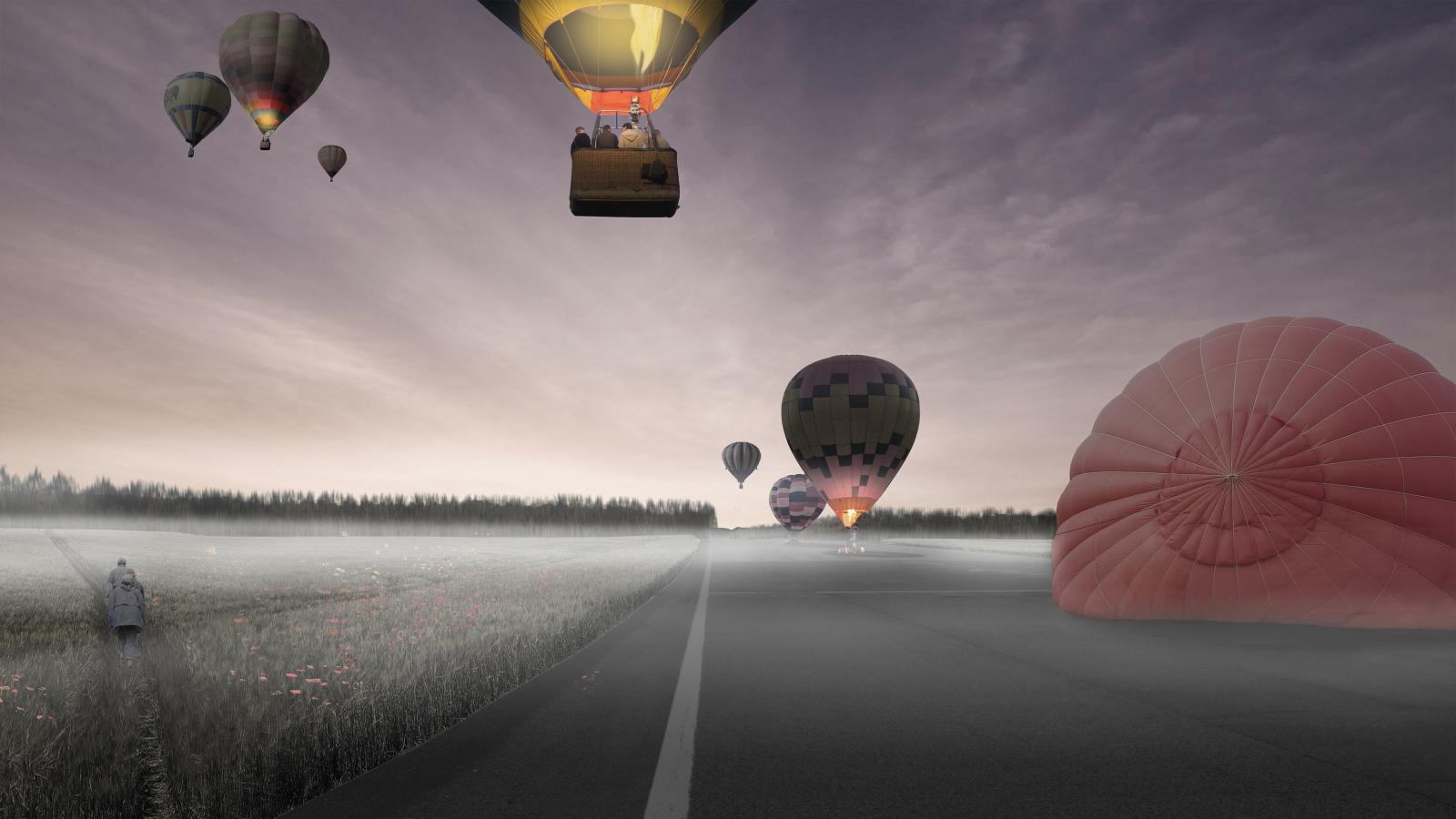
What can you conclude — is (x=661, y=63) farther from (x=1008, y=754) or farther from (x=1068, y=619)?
(x=1008, y=754)

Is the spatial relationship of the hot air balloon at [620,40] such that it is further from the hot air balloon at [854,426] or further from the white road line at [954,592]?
the hot air balloon at [854,426]

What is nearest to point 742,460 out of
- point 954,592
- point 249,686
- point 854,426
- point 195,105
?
point 854,426

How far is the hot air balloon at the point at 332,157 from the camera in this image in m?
37.7

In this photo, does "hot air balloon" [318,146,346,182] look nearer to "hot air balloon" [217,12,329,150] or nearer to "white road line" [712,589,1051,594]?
"hot air balloon" [217,12,329,150]

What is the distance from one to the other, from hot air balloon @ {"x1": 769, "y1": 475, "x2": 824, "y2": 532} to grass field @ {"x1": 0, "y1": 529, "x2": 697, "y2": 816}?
55.9 metres

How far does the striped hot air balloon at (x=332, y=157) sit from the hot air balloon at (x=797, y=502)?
44.5m

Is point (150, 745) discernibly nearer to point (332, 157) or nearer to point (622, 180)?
point (622, 180)

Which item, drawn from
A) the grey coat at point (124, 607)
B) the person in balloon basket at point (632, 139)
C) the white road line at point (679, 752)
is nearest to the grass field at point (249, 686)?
the grey coat at point (124, 607)

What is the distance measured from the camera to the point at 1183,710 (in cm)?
626

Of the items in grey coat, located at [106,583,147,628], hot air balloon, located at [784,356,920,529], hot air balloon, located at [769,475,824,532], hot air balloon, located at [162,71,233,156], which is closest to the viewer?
grey coat, located at [106,583,147,628]

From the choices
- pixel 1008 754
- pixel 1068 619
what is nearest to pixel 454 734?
pixel 1008 754

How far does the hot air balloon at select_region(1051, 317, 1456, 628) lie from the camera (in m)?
10.6

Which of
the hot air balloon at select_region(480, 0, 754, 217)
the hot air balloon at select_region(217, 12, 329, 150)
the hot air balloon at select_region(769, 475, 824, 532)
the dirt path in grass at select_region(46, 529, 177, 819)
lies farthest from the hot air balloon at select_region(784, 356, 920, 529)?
the hot air balloon at select_region(769, 475, 824, 532)

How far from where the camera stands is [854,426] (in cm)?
3662
